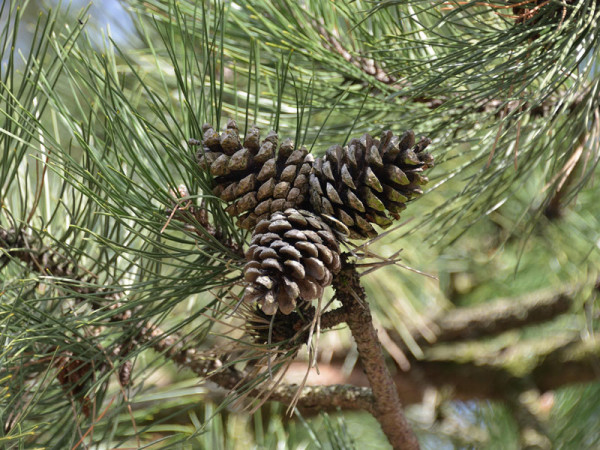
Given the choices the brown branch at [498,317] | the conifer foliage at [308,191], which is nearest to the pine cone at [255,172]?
the conifer foliage at [308,191]

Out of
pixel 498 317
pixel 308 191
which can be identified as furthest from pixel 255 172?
pixel 498 317

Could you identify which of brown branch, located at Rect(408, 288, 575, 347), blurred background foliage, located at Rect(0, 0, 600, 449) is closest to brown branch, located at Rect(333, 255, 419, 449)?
blurred background foliage, located at Rect(0, 0, 600, 449)

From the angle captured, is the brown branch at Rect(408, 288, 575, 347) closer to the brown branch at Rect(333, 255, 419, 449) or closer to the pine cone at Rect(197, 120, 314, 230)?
the brown branch at Rect(333, 255, 419, 449)

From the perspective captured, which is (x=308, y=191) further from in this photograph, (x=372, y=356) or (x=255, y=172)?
(x=372, y=356)

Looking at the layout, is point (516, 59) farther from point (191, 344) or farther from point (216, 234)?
point (191, 344)

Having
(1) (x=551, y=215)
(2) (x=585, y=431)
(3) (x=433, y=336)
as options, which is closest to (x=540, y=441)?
(2) (x=585, y=431)

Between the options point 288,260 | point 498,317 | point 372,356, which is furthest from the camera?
point 498,317

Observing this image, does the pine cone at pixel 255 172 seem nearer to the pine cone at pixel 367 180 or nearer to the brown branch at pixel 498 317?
the pine cone at pixel 367 180
